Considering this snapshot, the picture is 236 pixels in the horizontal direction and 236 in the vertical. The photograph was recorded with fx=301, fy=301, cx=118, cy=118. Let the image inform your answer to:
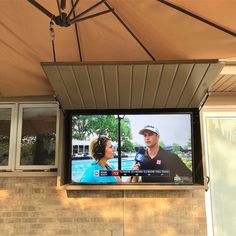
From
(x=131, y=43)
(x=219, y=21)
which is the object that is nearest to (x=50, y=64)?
(x=131, y=43)

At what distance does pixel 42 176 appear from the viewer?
10.8 ft

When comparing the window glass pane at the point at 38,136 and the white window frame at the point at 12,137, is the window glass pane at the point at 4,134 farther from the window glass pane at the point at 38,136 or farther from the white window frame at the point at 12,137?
the window glass pane at the point at 38,136

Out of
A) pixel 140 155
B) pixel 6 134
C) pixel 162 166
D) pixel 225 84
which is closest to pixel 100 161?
pixel 140 155

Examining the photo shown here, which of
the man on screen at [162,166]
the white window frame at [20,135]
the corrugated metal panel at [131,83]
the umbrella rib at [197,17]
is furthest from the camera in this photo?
the white window frame at [20,135]

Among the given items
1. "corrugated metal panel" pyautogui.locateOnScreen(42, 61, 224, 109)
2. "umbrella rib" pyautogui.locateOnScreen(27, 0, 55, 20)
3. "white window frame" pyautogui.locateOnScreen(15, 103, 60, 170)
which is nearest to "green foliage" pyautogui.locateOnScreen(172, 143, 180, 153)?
"corrugated metal panel" pyautogui.locateOnScreen(42, 61, 224, 109)

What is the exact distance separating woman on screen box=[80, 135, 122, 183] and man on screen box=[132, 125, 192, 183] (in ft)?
0.94

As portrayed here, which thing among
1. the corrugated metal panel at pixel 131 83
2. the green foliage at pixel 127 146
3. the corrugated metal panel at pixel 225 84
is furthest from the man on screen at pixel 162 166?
the corrugated metal panel at pixel 225 84

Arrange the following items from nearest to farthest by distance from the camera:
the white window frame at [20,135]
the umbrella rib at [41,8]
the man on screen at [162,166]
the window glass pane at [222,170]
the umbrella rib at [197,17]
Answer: the umbrella rib at [41,8], the umbrella rib at [197,17], the man on screen at [162,166], the white window frame at [20,135], the window glass pane at [222,170]

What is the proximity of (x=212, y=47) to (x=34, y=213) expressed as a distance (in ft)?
8.03

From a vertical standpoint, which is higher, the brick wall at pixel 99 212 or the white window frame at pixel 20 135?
the white window frame at pixel 20 135

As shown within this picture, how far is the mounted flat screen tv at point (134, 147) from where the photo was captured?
3.17 meters

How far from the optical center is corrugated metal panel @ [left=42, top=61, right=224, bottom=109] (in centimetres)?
223

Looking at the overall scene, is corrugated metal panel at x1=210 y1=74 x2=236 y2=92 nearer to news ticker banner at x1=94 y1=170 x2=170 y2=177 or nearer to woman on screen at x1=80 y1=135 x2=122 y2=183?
news ticker banner at x1=94 y1=170 x2=170 y2=177

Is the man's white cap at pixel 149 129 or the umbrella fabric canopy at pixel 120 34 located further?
the man's white cap at pixel 149 129
